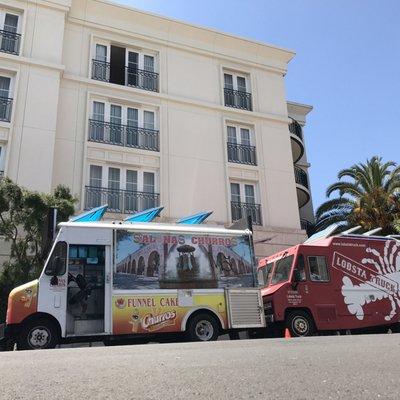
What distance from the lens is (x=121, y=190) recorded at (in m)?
18.8

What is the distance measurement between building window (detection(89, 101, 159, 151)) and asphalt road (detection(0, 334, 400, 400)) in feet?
43.1

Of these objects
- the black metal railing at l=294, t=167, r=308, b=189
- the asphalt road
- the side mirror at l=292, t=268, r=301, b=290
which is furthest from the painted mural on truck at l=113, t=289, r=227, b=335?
the black metal railing at l=294, t=167, r=308, b=189

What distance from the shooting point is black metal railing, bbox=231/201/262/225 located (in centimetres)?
2047

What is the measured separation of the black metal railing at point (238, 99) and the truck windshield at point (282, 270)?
11.0 m

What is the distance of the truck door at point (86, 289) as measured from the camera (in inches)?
408

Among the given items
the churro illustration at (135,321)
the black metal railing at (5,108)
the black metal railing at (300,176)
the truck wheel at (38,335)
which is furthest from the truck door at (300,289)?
the black metal railing at (300,176)

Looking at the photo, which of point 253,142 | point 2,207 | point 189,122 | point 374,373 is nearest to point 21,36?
point 189,122

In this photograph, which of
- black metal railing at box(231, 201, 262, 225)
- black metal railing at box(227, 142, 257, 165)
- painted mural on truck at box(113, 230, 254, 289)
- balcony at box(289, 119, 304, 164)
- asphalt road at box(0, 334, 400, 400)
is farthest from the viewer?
balcony at box(289, 119, 304, 164)

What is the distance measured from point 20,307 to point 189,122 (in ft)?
42.8

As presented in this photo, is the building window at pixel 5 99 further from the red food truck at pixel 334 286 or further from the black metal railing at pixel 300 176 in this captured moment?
the black metal railing at pixel 300 176

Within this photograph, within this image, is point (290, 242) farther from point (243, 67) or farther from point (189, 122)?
point (243, 67)

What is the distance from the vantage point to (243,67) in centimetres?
2358

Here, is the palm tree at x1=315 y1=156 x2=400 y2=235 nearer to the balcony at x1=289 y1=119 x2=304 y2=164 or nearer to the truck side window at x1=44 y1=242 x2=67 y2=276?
the balcony at x1=289 y1=119 x2=304 y2=164

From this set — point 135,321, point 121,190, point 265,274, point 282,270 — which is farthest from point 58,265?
point 121,190
